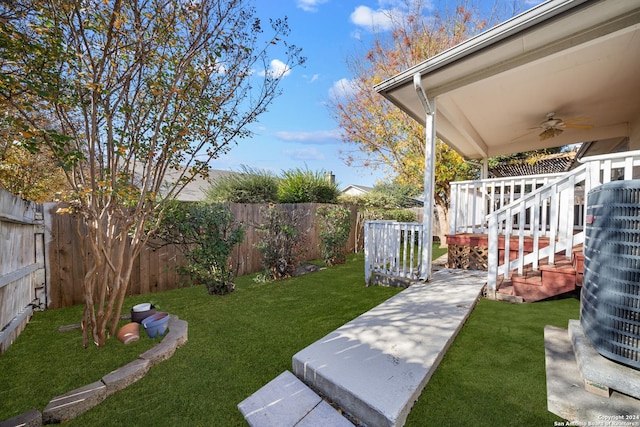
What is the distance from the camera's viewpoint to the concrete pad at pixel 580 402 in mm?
1414

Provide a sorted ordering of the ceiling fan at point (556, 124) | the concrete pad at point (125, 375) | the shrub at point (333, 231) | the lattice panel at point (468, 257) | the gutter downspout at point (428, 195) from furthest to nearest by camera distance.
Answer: the shrub at point (333, 231) < the ceiling fan at point (556, 124) < the lattice panel at point (468, 257) < the gutter downspout at point (428, 195) < the concrete pad at point (125, 375)

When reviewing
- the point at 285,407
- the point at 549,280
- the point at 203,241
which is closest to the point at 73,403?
the point at 285,407

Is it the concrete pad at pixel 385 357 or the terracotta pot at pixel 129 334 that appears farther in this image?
the terracotta pot at pixel 129 334

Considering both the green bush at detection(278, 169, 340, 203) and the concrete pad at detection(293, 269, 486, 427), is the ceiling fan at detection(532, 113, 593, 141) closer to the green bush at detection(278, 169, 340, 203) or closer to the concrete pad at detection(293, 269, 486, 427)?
the concrete pad at detection(293, 269, 486, 427)

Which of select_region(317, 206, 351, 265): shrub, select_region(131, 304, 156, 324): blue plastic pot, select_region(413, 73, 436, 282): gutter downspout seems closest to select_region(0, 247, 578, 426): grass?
select_region(131, 304, 156, 324): blue plastic pot

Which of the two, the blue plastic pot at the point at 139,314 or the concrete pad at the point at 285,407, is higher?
the blue plastic pot at the point at 139,314

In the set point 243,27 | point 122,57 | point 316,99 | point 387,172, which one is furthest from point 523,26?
point 316,99

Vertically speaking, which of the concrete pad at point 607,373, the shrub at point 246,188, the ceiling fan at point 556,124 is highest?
the ceiling fan at point 556,124

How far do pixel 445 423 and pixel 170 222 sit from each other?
398 centimetres

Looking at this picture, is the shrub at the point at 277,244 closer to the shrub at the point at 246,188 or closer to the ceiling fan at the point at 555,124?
the shrub at the point at 246,188

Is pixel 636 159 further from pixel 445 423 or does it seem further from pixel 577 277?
pixel 445 423

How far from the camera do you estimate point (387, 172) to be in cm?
1040

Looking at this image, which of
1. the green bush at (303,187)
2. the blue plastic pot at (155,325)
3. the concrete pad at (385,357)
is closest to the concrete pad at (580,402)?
the concrete pad at (385,357)

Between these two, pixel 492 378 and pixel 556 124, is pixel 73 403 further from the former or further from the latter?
pixel 556 124
